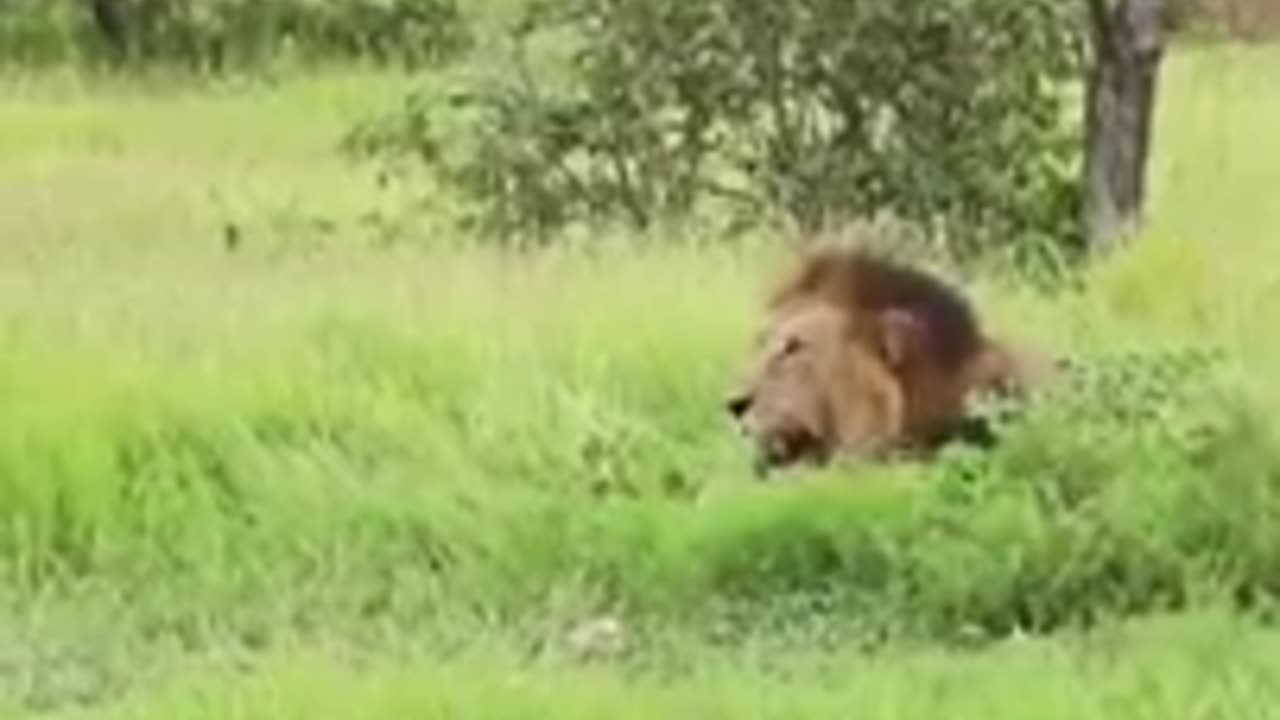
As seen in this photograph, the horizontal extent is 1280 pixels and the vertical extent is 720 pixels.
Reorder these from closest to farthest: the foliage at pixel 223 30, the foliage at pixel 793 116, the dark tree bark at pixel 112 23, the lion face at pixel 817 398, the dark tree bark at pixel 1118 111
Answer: the lion face at pixel 817 398
the dark tree bark at pixel 1118 111
the foliage at pixel 793 116
the foliage at pixel 223 30
the dark tree bark at pixel 112 23

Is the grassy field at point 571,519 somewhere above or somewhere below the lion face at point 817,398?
below

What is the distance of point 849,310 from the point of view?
9125 millimetres

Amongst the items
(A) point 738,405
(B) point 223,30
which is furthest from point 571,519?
(B) point 223,30

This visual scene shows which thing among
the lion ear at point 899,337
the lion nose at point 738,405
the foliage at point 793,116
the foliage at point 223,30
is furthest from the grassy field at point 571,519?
the foliage at point 223,30

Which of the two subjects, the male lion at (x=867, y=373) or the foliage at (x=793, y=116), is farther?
the foliage at (x=793, y=116)

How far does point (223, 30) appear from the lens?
2778 cm

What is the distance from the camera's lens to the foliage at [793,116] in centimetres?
1350

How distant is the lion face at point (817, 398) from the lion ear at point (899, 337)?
2cm

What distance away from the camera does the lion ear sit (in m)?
A: 9.02

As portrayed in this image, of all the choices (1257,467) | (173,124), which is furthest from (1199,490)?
(173,124)

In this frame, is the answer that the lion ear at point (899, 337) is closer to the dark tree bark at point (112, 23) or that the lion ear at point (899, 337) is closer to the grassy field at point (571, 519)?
the grassy field at point (571, 519)

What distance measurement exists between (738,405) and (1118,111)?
13.8 feet

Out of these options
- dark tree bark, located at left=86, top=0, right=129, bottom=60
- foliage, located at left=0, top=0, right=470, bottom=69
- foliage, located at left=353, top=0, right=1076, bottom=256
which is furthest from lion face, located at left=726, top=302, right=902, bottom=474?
dark tree bark, located at left=86, top=0, right=129, bottom=60

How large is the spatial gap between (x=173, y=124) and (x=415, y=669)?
16.1m
